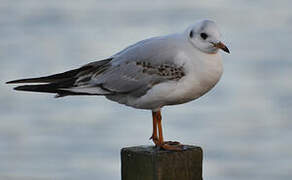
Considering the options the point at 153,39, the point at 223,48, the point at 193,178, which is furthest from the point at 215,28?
the point at 193,178

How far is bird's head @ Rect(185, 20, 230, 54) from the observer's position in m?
5.36

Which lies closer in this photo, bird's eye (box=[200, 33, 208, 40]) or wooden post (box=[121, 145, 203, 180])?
wooden post (box=[121, 145, 203, 180])

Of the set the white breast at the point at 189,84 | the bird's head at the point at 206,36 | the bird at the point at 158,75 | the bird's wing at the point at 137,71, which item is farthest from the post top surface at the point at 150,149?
the bird's head at the point at 206,36

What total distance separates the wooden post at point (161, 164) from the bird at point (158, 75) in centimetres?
49

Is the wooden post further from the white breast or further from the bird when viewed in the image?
the white breast

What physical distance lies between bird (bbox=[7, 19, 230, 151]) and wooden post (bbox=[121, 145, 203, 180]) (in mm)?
488

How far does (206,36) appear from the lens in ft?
17.6

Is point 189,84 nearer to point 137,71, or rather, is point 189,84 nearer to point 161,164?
point 137,71

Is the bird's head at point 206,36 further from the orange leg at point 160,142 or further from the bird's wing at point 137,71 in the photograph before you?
the orange leg at point 160,142

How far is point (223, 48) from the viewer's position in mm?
5324

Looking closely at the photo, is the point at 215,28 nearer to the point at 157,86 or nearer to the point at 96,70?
the point at 157,86

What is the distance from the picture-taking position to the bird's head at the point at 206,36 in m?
5.36

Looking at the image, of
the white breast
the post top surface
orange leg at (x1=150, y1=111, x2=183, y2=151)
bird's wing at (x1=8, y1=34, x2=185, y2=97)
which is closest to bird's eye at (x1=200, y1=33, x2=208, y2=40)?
the white breast

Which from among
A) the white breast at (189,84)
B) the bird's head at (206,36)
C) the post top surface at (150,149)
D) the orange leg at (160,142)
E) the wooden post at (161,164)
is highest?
the bird's head at (206,36)
